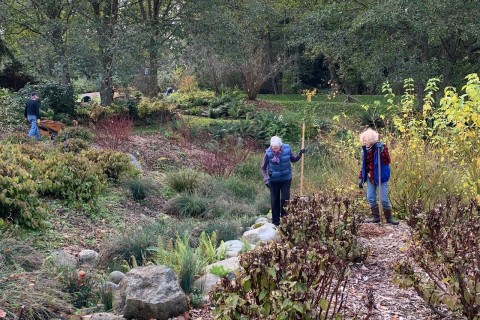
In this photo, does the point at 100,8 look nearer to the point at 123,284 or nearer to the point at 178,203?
the point at 178,203

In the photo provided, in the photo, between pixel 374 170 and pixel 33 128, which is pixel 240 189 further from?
pixel 33 128

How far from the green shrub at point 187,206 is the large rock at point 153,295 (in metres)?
5.29

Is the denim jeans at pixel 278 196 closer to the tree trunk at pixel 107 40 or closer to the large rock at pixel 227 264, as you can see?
the large rock at pixel 227 264

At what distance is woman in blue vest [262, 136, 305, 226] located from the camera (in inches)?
320

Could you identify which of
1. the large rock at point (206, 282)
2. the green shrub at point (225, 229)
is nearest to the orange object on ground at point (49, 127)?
the green shrub at point (225, 229)

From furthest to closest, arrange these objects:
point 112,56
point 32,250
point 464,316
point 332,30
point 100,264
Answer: point 332,30
point 112,56
point 100,264
point 32,250
point 464,316

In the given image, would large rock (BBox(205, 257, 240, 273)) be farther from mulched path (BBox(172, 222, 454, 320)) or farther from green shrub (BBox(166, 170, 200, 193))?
green shrub (BBox(166, 170, 200, 193))

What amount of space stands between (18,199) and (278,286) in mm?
4715

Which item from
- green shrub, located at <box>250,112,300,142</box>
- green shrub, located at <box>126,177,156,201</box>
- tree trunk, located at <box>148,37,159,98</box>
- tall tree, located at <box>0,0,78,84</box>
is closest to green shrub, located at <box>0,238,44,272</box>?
green shrub, located at <box>126,177,156,201</box>

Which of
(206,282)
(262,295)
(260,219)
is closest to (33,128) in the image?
(260,219)

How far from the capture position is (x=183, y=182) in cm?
1140

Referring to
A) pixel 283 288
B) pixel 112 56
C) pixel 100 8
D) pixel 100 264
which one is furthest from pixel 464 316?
pixel 100 8

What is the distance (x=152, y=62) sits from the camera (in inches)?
787

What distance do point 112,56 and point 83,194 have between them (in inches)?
364
